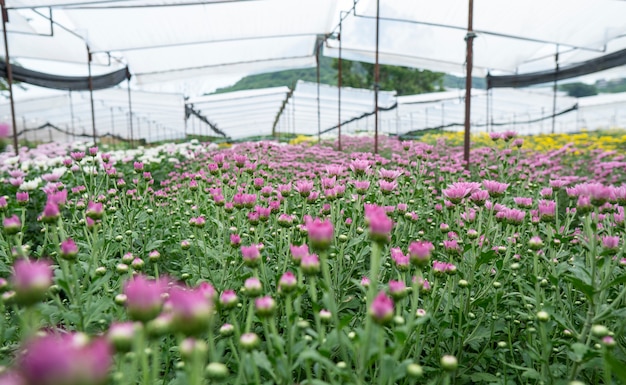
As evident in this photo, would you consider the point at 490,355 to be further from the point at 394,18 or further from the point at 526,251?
the point at 394,18

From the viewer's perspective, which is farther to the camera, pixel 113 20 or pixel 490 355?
pixel 113 20

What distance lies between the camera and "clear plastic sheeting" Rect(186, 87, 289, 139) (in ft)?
50.1

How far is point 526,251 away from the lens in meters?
1.86

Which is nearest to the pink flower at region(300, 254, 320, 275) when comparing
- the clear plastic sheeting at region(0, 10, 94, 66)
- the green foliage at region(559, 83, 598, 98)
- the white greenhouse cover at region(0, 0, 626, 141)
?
the white greenhouse cover at region(0, 0, 626, 141)

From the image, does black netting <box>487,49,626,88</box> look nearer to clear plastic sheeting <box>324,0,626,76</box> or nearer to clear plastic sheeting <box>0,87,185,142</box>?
clear plastic sheeting <box>324,0,626,76</box>

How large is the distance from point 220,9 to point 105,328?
6980 mm

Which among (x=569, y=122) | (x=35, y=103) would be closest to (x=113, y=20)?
(x=35, y=103)

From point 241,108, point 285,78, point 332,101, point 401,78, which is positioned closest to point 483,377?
point 332,101

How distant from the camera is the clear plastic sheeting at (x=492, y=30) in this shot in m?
7.01

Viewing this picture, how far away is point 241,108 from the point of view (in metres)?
18.2

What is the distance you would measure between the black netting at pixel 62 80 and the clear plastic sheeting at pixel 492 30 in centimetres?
455

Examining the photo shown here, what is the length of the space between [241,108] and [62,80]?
10.3 metres

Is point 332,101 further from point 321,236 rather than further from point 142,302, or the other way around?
point 142,302

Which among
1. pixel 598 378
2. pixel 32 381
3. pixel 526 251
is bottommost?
pixel 598 378
